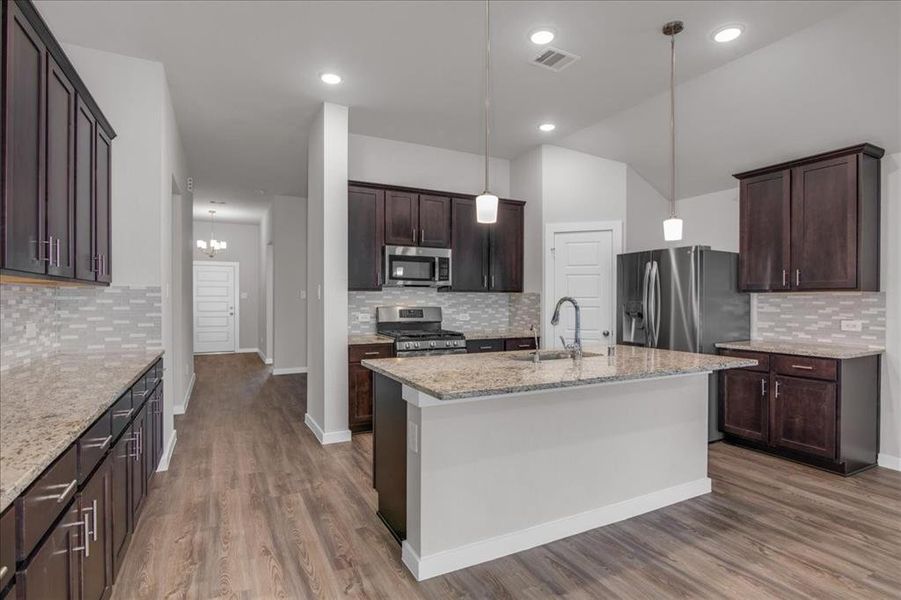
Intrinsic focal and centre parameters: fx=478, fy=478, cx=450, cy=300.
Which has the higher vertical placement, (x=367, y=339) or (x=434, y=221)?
(x=434, y=221)

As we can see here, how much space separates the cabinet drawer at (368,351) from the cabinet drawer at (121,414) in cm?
210

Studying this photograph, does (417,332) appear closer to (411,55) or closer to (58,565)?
(411,55)

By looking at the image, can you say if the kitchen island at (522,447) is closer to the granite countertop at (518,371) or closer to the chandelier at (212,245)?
the granite countertop at (518,371)

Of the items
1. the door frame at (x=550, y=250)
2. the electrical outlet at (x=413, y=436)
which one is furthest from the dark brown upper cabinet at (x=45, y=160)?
the door frame at (x=550, y=250)

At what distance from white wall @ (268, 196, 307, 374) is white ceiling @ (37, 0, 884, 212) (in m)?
2.79

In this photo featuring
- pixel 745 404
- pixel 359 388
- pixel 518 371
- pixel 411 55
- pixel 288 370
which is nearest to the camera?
pixel 518 371

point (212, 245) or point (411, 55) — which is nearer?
point (411, 55)

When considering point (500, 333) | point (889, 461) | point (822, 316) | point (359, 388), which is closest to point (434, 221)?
point (500, 333)

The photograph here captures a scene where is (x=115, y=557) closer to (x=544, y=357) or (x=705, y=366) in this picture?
(x=544, y=357)

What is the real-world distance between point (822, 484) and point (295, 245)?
23.4 feet

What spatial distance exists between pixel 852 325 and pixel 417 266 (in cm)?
380

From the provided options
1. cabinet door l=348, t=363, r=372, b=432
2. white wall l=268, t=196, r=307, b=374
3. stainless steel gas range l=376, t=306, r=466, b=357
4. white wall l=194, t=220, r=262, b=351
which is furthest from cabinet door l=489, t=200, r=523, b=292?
white wall l=194, t=220, r=262, b=351

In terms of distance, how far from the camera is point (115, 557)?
1993 millimetres

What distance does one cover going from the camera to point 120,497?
205 centimetres
